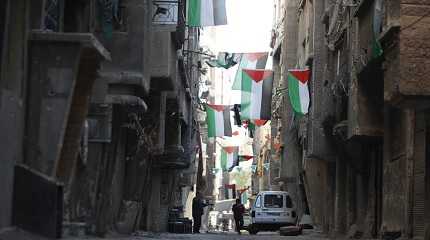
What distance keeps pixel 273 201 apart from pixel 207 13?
13.3m

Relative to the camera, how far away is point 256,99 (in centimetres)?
3312

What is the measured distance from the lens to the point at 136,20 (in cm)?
1792

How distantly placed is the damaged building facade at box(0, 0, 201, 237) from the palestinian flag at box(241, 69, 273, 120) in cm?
252

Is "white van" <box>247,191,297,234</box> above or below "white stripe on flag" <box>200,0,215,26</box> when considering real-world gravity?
below

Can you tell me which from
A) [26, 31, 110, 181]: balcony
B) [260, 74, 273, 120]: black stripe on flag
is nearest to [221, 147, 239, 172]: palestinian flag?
[260, 74, 273, 120]: black stripe on flag

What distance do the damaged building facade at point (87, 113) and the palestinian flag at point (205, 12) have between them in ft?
1.78

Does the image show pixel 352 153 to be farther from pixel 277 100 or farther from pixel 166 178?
pixel 277 100

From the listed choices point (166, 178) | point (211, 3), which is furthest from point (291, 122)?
point (211, 3)

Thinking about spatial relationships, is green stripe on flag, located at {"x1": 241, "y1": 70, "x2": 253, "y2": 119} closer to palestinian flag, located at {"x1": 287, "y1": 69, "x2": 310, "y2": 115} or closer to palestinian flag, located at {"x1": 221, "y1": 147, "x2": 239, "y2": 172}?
palestinian flag, located at {"x1": 287, "y1": 69, "x2": 310, "y2": 115}

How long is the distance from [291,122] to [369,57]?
2455 centimetres

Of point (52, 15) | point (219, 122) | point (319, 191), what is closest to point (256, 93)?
point (319, 191)

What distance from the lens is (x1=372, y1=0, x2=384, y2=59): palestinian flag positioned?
53.6 feet

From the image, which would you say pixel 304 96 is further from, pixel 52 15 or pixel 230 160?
pixel 230 160

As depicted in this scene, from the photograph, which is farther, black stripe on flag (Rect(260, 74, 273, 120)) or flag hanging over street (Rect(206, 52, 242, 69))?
black stripe on flag (Rect(260, 74, 273, 120))
